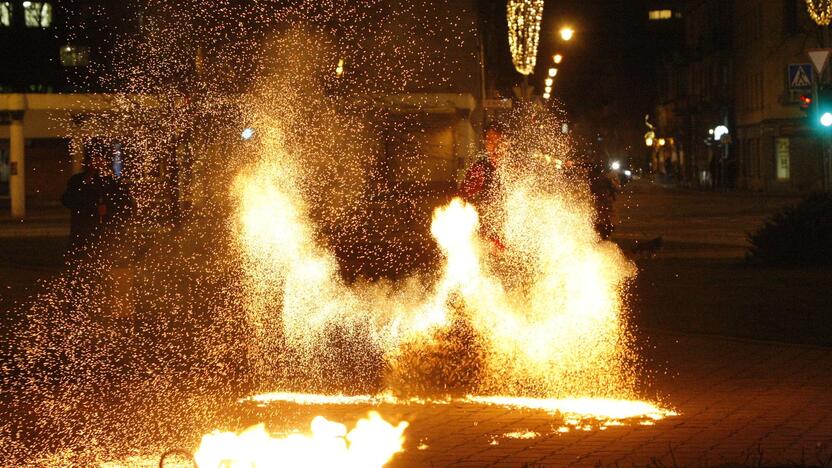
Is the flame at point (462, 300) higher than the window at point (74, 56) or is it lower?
lower

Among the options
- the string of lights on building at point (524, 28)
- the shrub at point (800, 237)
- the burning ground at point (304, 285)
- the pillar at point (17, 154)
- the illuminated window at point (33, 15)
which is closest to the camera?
the burning ground at point (304, 285)

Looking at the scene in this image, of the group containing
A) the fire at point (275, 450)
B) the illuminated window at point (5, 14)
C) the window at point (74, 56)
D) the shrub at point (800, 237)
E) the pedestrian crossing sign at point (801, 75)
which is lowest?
the fire at point (275, 450)

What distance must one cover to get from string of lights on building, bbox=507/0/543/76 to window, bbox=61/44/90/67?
40.0 m

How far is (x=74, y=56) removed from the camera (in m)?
59.3

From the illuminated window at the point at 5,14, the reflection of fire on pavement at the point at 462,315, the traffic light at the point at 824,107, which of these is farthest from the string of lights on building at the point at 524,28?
the illuminated window at the point at 5,14

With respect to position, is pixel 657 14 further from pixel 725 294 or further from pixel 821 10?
pixel 725 294

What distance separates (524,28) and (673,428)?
50.7 ft

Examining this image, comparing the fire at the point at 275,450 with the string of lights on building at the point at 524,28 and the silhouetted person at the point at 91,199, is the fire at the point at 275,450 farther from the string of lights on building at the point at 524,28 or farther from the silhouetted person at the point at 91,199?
the string of lights on building at the point at 524,28

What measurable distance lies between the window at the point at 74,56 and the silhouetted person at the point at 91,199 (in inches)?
1866

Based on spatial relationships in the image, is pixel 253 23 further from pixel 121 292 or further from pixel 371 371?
pixel 371 371

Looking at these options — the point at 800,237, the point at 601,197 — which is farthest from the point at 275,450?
the point at 601,197

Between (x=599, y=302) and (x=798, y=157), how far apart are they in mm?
48395

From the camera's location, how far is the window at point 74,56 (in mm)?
58750

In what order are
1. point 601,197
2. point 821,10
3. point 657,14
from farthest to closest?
point 657,14 → point 601,197 → point 821,10
